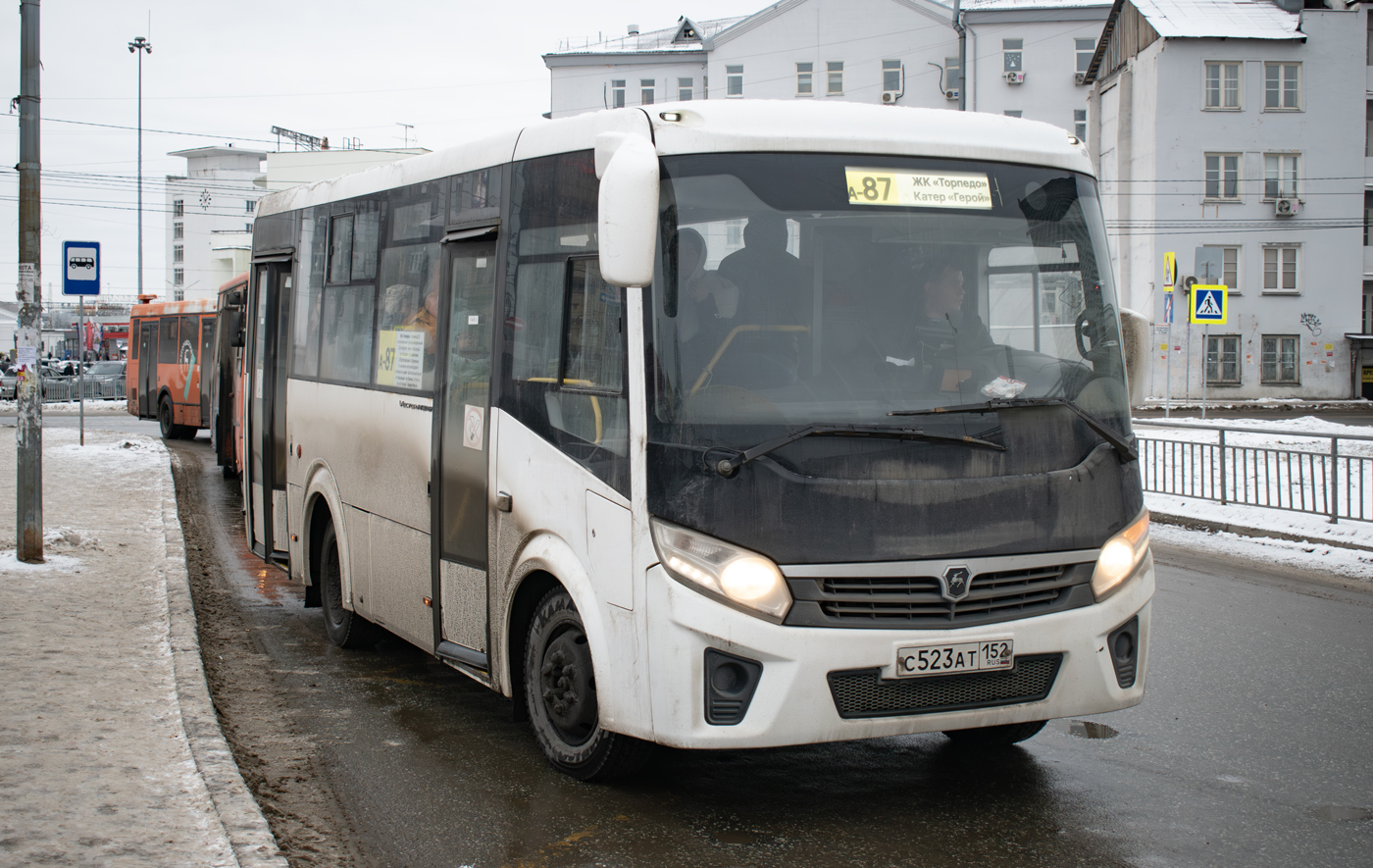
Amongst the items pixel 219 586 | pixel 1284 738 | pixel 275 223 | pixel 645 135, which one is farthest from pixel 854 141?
pixel 219 586

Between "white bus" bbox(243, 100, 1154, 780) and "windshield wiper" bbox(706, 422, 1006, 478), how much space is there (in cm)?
1

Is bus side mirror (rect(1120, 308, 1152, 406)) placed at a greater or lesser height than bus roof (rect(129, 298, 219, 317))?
lesser

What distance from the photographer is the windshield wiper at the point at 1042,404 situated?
15.4 ft

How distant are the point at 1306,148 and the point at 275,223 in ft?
161

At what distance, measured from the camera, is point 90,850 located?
4.40 m

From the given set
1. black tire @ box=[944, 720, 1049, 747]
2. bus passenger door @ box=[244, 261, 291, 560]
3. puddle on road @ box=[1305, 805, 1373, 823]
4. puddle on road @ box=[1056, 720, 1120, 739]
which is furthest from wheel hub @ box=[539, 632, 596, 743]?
bus passenger door @ box=[244, 261, 291, 560]

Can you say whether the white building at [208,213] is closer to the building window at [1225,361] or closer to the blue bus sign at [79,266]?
the building window at [1225,361]

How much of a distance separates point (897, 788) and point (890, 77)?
60.7 m

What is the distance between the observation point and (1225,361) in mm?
50406

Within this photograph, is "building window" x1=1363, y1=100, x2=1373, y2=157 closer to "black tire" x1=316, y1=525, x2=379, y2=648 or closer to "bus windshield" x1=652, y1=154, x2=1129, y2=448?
"black tire" x1=316, y1=525, x2=379, y2=648

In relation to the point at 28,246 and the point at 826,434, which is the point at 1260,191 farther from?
the point at 826,434

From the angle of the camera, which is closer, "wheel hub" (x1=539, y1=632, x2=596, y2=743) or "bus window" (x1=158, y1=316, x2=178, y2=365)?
"wheel hub" (x1=539, y1=632, x2=596, y2=743)

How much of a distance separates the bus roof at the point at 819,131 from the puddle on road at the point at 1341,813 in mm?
2607

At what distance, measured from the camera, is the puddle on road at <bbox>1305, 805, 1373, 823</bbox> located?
A: 15.9 ft
